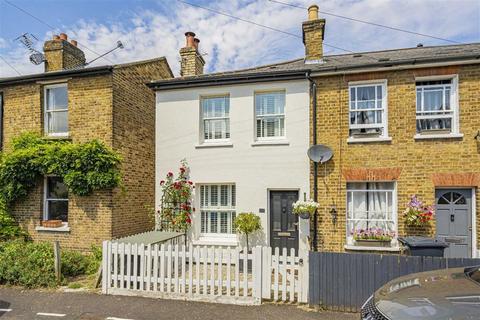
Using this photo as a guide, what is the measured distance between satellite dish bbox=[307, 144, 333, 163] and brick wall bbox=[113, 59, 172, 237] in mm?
5634

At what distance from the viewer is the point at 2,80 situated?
411 inches

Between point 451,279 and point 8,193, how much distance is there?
1108 centimetres

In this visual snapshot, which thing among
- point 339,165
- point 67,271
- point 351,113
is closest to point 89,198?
point 67,271

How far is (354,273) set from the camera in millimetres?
5648

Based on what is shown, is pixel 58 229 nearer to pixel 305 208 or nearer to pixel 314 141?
pixel 305 208

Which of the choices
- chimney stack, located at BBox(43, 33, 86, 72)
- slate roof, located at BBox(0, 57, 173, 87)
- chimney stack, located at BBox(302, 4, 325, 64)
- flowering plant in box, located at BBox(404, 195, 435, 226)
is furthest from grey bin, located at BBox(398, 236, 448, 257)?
chimney stack, located at BBox(43, 33, 86, 72)

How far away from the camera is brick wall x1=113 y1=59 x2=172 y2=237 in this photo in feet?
31.9

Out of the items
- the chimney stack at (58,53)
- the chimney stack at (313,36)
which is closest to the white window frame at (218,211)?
the chimney stack at (313,36)

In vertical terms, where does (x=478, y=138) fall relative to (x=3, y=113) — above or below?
below

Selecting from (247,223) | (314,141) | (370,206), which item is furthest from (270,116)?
(370,206)

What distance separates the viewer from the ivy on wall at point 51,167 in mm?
9062

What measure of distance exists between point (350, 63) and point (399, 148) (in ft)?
9.38

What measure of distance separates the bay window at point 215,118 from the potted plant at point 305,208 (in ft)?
10.1

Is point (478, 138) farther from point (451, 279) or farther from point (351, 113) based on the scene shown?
point (451, 279)
